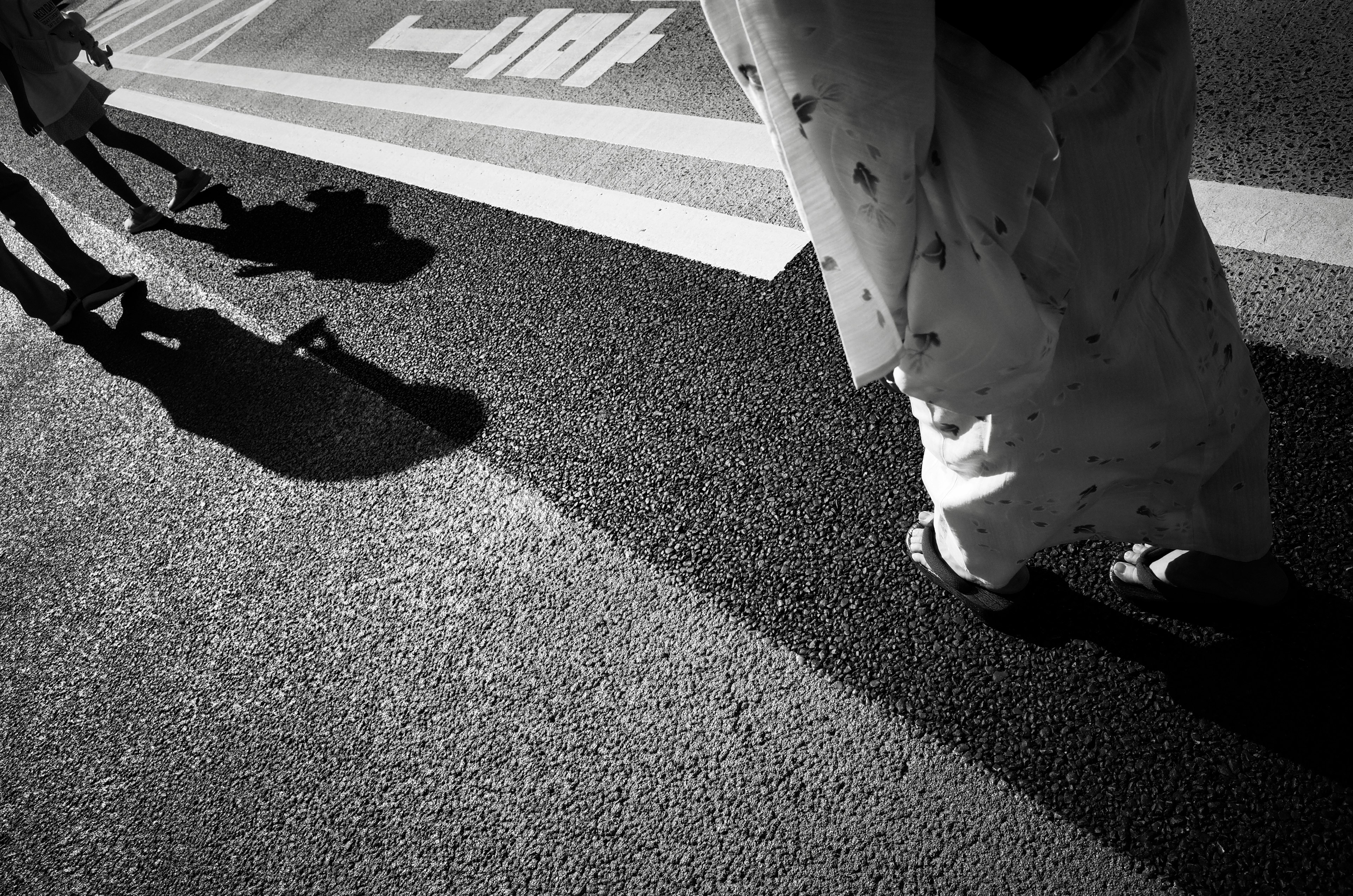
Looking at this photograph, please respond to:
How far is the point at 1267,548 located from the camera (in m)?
1.66

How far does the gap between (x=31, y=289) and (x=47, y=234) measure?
286 mm

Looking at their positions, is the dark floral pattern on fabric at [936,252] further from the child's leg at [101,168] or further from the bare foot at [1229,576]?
the child's leg at [101,168]

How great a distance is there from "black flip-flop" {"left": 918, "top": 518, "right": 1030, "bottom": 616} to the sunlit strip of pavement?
0.32 m

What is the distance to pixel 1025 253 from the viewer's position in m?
1.17

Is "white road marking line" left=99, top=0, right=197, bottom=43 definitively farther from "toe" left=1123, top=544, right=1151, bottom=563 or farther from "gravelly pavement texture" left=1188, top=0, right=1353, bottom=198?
"toe" left=1123, top=544, right=1151, bottom=563

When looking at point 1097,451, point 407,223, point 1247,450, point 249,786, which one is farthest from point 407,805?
point 407,223

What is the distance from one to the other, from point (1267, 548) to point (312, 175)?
499cm

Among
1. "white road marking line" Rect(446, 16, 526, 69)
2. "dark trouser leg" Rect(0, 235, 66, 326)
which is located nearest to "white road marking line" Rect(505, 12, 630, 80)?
"white road marking line" Rect(446, 16, 526, 69)

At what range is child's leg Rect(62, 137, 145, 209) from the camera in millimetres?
4652

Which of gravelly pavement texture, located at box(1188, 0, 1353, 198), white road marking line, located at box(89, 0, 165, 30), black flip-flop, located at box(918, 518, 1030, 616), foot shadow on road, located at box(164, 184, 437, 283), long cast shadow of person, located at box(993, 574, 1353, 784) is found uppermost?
white road marking line, located at box(89, 0, 165, 30)

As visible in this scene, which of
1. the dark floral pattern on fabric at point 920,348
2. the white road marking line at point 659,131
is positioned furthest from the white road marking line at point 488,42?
the dark floral pattern on fabric at point 920,348

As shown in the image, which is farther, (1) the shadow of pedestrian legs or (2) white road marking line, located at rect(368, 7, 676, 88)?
(2) white road marking line, located at rect(368, 7, 676, 88)

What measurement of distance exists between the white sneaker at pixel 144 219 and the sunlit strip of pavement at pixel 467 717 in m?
2.36

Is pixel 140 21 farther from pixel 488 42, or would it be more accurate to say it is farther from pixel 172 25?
pixel 488 42
